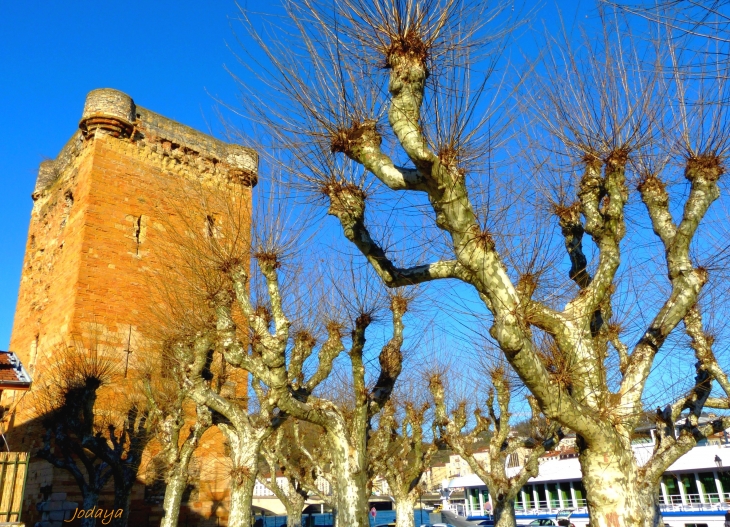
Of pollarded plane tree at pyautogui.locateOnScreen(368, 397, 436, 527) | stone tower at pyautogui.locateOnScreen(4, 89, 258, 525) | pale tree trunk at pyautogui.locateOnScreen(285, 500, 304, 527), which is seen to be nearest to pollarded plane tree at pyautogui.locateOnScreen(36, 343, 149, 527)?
stone tower at pyautogui.locateOnScreen(4, 89, 258, 525)

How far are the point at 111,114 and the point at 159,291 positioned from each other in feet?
17.5

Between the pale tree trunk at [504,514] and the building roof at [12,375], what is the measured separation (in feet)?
35.0

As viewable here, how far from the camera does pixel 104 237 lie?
16578 millimetres

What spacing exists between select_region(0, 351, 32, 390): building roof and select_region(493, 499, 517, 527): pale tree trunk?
10.7m

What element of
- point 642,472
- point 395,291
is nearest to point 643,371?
point 642,472

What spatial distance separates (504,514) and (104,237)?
40.8ft

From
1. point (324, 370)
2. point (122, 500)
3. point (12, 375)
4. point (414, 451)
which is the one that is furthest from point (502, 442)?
point (12, 375)

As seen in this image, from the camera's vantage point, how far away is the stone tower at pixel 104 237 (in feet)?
51.6

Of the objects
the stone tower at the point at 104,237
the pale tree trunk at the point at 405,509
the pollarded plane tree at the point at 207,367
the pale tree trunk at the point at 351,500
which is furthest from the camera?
the pale tree trunk at the point at 405,509

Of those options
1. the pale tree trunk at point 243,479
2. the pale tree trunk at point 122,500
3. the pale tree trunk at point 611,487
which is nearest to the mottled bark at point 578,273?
the pale tree trunk at point 611,487

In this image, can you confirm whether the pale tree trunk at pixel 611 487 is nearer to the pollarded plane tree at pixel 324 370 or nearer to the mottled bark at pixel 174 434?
the pollarded plane tree at pixel 324 370

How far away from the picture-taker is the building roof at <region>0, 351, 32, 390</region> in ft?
25.8

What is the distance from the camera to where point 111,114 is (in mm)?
17359

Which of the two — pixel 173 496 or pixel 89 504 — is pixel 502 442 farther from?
pixel 89 504
